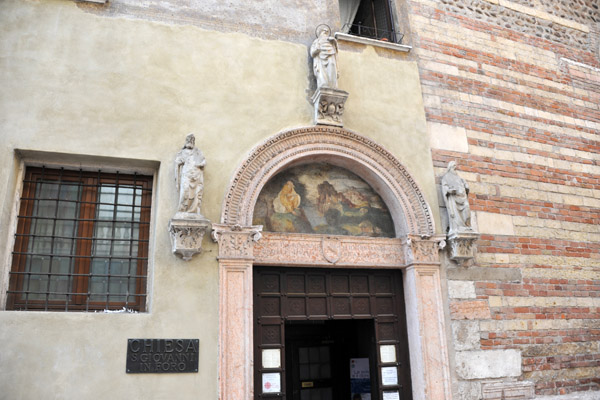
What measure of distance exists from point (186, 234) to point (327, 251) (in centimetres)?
169

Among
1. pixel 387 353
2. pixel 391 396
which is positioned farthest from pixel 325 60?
pixel 391 396

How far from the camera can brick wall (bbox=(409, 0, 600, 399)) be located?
627cm

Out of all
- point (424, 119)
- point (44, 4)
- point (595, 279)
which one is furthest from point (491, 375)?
point (44, 4)

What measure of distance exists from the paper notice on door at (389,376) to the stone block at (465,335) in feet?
2.49

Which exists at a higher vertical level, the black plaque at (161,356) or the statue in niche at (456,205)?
the statue in niche at (456,205)

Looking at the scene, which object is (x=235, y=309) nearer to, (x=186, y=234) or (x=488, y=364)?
(x=186, y=234)

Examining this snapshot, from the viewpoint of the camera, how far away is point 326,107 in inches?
247

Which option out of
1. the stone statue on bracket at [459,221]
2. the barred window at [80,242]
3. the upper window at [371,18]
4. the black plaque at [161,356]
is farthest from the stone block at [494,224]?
the barred window at [80,242]

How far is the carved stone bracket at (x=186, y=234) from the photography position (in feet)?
16.8

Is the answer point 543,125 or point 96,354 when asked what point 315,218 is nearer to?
point 96,354

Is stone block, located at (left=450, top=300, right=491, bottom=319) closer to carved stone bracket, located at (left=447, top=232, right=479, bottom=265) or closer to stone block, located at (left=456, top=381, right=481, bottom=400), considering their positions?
carved stone bracket, located at (left=447, top=232, right=479, bottom=265)

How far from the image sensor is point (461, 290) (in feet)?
20.5

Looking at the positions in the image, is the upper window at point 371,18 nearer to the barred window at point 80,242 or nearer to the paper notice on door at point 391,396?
the barred window at point 80,242

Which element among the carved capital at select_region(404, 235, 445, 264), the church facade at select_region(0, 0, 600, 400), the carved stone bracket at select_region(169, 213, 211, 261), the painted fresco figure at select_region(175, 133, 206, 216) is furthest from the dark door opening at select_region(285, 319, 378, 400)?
the painted fresco figure at select_region(175, 133, 206, 216)
